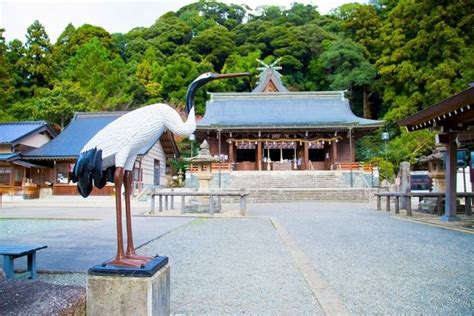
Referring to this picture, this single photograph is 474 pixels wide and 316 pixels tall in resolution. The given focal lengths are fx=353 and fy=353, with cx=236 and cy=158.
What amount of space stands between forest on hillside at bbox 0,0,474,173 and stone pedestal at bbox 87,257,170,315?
2190 cm

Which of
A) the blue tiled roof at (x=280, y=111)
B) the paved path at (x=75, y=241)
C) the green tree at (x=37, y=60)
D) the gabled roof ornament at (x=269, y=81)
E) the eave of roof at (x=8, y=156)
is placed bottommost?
the paved path at (x=75, y=241)

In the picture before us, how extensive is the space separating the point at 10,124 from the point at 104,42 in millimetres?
21549

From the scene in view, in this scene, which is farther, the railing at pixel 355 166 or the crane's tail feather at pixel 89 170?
the railing at pixel 355 166

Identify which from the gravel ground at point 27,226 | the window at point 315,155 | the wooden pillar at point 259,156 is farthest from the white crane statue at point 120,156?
the window at point 315,155

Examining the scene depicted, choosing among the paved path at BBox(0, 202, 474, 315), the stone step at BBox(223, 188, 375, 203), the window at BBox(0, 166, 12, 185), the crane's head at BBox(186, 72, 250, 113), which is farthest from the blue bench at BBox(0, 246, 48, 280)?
the window at BBox(0, 166, 12, 185)

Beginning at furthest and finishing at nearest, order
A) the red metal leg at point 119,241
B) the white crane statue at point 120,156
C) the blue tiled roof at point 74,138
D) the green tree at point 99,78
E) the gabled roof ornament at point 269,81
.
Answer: the gabled roof ornament at point 269,81, the green tree at point 99,78, the blue tiled roof at point 74,138, the white crane statue at point 120,156, the red metal leg at point 119,241

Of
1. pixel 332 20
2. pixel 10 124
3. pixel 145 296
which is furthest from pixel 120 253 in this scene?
pixel 332 20

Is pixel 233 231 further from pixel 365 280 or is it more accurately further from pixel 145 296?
pixel 145 296

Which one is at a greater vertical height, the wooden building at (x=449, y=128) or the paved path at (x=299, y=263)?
the wooden building at (x=449, y=128)

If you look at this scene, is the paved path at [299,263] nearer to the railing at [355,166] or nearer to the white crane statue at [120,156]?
the white crane statue at [120,156]

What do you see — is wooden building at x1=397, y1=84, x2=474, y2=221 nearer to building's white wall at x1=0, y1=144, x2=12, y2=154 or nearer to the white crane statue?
the white crane statue

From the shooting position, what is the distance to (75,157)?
21984 mm

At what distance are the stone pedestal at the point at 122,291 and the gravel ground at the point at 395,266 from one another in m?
1.84

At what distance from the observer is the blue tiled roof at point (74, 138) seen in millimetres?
22688
